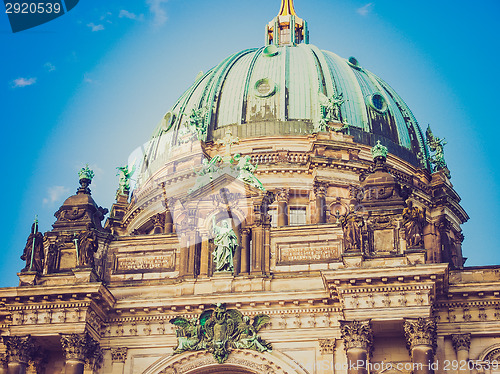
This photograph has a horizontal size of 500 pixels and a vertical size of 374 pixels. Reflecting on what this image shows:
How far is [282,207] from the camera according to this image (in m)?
45.8

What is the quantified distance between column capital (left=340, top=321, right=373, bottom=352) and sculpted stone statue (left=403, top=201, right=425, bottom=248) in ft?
11.8

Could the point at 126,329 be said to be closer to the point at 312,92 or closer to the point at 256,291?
the point at 256,291

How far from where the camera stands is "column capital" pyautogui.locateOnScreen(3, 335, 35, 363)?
3528 cm

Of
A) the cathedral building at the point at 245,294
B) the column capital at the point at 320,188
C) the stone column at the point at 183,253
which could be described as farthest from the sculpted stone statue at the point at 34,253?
the column capital at the point at 320,188

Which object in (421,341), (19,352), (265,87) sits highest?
(265,87)

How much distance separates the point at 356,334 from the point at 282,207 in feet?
43.6

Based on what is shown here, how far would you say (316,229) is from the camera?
122ft

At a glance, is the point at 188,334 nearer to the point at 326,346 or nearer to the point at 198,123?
the point at 326,346

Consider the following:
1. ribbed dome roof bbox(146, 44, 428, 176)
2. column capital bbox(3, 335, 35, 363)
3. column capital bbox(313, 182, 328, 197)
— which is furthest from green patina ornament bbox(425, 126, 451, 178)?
column capital bbox(3, 335, 35, 363)

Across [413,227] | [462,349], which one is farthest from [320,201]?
[462,349]

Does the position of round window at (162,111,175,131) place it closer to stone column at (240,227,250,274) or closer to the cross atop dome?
the cross atop dome

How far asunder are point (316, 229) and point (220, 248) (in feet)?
12.6

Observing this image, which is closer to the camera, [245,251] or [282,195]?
[245,251]

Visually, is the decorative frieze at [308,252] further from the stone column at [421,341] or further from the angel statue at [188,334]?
the stone column at [421,341]
